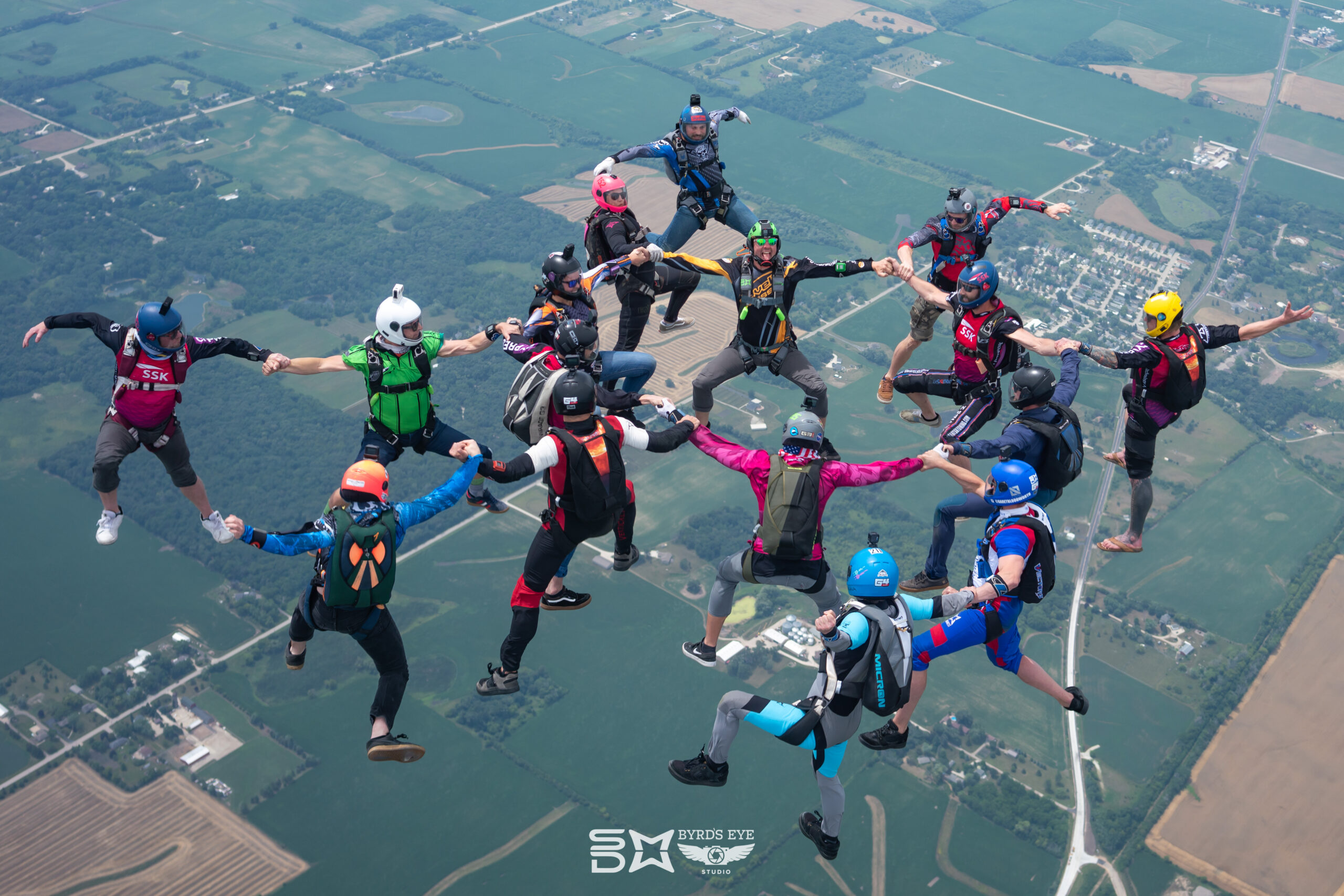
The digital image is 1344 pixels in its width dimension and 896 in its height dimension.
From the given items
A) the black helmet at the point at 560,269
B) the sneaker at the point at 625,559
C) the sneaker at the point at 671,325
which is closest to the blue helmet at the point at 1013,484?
the sneaker at the point at 625,559

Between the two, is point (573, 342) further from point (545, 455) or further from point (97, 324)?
point (97, 324)

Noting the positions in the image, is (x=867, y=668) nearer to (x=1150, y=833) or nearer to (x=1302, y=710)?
(x=1150, y=833)

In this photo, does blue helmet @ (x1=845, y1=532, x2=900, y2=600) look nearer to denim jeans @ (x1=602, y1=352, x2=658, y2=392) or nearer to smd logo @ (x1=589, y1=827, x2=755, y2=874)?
denim jeans @ (x1=602, y1=352, x2=658, y2=392)

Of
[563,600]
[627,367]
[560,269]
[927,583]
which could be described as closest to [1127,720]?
[927,583]

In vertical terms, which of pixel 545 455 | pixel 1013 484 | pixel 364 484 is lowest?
pixel 364 484

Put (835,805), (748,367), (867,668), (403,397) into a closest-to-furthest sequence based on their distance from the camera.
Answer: (867,668) → (835,805) → (403,397) → (748,367)

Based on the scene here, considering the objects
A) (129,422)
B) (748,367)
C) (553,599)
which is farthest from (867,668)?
(129,422)

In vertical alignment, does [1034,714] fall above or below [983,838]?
above
